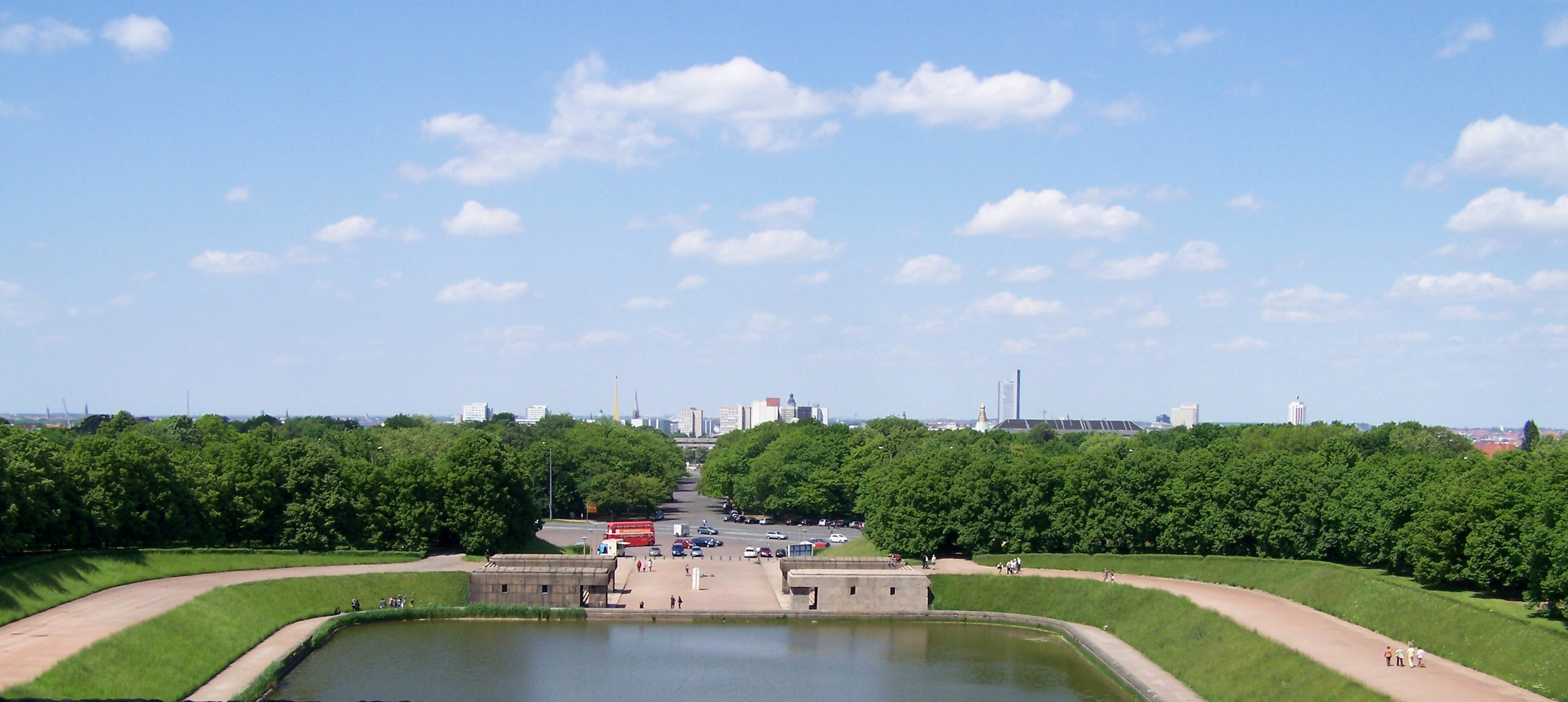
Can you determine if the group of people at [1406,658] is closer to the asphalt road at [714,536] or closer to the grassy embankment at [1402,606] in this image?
the grassy embankment at [1402,606]

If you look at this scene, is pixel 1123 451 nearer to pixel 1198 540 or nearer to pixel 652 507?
pixel 1198 540

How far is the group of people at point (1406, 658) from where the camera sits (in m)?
35.4

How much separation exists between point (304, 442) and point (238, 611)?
16.6 meters

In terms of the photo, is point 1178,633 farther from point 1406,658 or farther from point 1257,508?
point 1257,508

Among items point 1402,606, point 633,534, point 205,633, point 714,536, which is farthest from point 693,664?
point 714,536

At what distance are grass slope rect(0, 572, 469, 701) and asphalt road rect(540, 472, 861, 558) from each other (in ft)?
60.0

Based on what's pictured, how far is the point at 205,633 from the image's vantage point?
3938 centimetres

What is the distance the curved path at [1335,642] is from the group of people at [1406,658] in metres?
0.22

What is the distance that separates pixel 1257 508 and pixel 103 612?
1875 inches

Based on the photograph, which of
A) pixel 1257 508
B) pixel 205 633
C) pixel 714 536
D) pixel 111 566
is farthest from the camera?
pixel 714 536

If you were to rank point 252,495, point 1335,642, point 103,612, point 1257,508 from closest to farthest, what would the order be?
point 1335,642, point 103,612, point 1257,508, point 252,495

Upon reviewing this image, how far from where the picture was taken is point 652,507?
92.1 m

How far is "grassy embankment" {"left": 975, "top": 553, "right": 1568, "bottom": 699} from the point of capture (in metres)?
33.6

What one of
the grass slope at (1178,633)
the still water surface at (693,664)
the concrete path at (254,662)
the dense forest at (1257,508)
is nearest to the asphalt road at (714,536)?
the dense forest at (1257,508)
